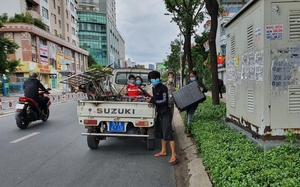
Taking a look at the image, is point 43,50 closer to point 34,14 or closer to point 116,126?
point 34,14

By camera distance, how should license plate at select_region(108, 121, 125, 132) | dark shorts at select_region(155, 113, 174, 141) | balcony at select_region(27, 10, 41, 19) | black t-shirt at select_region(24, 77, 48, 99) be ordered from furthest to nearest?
balcony at select_region(27, 10, 41, 19) → black t-shirt at select_region(24, 77, 48, 99) → license plate at select_region(108, 121, 125, 132) → dark shorts at select_region(155, 113, 174, 141)

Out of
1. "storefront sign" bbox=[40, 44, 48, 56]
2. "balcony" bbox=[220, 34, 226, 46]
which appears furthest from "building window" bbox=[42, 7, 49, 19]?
"balcony" bbox=[220, 34, 226, 46]

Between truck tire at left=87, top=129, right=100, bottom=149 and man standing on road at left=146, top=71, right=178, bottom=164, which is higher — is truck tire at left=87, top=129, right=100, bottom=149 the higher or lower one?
the lower one

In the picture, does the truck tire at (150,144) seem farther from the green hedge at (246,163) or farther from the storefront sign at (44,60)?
the storefront sign at (44,60)

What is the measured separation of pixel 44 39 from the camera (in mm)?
39250

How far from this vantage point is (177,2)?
14.7 meters

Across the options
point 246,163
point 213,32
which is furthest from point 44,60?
point 246,163

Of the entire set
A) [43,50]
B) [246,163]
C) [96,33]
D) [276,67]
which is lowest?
[246,163]

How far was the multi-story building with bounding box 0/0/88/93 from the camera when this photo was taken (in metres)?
33.5

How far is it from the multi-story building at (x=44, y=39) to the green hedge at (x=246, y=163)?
75.1 ft

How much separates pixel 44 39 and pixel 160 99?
39.2 meters

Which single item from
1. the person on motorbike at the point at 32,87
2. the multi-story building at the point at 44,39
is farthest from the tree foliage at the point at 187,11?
the multi-story building at the point at 44,39

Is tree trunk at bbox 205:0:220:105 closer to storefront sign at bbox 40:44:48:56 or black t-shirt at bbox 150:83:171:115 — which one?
black t-shirt at bbox 150:83:171:115

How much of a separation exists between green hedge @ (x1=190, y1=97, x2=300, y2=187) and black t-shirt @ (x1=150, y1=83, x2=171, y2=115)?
935 millimetres
